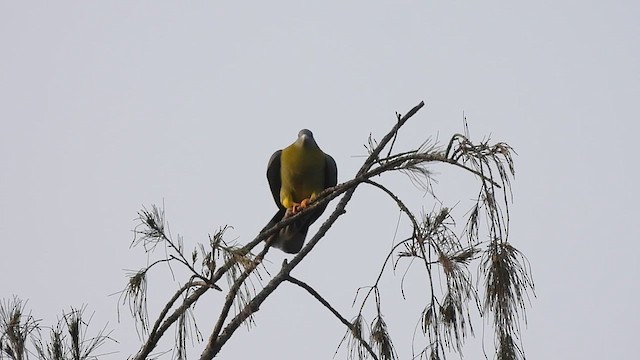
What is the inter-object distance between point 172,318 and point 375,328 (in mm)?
744

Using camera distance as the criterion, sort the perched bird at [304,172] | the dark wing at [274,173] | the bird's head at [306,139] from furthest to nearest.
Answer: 1. the dark wing at [274,173]
2. the bird's head at [306,139]
3. the perched bird at [304,172]

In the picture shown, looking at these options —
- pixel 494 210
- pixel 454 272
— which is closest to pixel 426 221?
pixel 454 272

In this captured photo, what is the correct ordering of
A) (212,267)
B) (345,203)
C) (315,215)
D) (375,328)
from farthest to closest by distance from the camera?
(315,215), (345,203), (375,328), (212,267)

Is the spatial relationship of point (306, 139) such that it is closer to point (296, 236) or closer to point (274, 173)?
point (274, 173)

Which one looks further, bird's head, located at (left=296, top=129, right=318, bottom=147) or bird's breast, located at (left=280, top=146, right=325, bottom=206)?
bird's head, located at (left=296, top=129, right=318, bottom=147)

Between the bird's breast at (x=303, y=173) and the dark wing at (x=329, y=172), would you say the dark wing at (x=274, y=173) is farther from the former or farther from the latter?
the dark wing at (x=329, y=172)

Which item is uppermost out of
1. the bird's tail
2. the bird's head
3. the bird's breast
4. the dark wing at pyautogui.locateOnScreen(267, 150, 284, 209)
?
the bird's head

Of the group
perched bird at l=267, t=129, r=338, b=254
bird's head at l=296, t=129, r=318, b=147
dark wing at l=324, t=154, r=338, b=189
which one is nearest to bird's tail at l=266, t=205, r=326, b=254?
perched bird at l=267, t=129, r=338, b=254

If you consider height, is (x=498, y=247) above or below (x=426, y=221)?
below

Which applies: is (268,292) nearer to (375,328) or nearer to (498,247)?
(375,328)

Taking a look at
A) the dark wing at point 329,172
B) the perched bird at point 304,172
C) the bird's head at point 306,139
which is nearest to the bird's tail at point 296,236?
the perched bird at point 304,172

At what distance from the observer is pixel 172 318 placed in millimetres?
3197

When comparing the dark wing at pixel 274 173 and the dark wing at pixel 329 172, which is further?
the dark wing at pixel 274 173

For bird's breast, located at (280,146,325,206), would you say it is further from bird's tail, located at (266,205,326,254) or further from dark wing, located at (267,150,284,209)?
bird's tail, located at (266,205,326,254)
